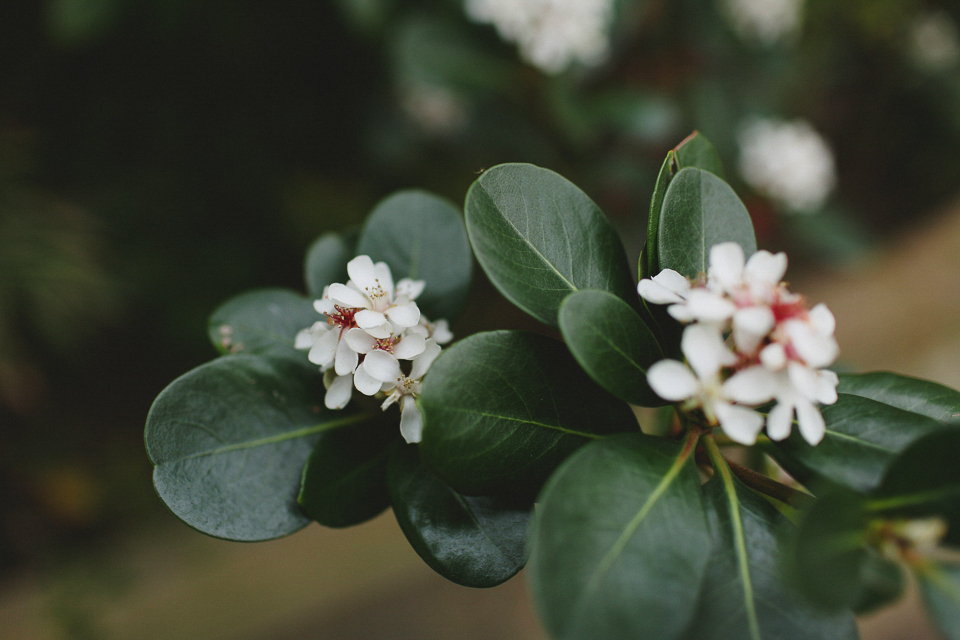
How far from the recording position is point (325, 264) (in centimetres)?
73

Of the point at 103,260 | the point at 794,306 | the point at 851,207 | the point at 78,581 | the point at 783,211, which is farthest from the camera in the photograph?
the point at 851,207

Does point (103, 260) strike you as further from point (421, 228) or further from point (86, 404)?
point (421, 228)

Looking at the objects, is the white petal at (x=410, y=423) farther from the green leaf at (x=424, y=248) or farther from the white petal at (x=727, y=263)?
the white petal at (x=727, y=263)

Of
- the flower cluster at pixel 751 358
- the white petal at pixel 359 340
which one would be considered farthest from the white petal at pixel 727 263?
the white petal at pixel 359 340

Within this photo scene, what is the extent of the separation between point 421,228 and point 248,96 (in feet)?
5.23

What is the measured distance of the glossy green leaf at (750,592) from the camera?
1.62ft

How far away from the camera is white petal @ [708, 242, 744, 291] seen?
1.68 ft

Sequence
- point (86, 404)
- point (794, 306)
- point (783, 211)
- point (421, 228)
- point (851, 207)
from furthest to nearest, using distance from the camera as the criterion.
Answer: point (851, 207)
point (783, 211)
point (86, 404)
point (421, 228)
point (794, 306)

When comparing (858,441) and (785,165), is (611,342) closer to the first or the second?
(858,441)

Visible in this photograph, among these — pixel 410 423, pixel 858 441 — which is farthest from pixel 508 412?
pixel 858 441

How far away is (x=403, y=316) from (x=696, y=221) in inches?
12.7

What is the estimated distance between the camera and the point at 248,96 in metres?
2.02

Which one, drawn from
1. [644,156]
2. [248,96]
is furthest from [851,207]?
[248,96]

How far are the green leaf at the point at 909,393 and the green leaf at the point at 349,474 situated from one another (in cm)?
51
